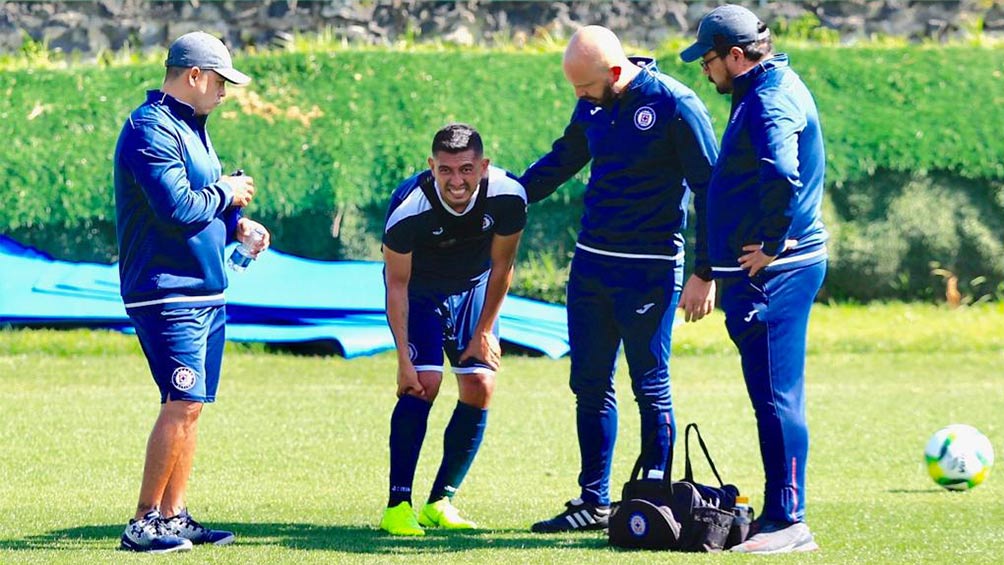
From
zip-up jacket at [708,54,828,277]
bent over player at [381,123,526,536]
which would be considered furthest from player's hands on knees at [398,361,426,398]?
zip-up jacket at [708,54,828,277]

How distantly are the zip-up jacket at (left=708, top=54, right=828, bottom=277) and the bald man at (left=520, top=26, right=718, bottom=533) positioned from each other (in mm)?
256

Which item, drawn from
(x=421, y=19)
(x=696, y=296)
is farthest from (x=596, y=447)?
(x=421, y=19)

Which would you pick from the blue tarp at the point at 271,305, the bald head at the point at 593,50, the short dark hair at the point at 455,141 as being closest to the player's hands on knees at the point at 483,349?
the short dark hair at the point at 455,141

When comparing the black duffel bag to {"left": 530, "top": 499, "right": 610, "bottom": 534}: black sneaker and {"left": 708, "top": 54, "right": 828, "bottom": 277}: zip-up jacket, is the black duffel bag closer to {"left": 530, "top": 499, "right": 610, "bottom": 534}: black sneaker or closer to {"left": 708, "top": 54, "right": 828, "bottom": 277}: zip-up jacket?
{"left": 530, "top": 499, "right": 610, "bottom": 534}: black sneaker

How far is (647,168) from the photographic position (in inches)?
262

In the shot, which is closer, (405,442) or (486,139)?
(405,442)

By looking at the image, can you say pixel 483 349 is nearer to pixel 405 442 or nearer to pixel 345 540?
pixel 405 442

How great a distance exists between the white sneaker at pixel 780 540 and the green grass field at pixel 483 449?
0.09 metres

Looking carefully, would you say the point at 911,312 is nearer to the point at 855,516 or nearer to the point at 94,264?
the point at 94,264

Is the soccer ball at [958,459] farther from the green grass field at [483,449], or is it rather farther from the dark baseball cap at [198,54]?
the dark baseball cap at [198,54]

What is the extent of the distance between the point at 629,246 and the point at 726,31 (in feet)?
3.36

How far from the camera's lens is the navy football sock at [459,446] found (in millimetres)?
6961

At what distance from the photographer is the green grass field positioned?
21.0 ft

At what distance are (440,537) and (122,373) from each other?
6335 mm
